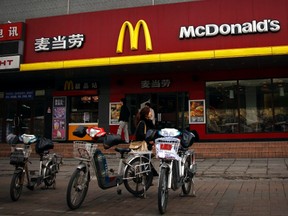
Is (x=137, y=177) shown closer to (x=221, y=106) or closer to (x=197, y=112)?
(x=197, y=112)

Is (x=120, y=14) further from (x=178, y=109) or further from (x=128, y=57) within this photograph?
(x=178, y=109)

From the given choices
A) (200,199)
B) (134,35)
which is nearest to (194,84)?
(134,35)

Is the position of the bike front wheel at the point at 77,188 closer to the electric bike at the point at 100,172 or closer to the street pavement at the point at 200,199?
the electric bike at the point at 100,172

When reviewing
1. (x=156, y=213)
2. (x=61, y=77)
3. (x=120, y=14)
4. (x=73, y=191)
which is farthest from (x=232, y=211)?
(x=61, y=77)

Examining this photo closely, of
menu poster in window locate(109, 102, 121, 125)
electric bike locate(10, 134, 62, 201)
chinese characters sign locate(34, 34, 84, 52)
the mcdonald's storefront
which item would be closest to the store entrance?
the mcdonald's storefront

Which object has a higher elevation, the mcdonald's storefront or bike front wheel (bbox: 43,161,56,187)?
the mcdonald's storefront

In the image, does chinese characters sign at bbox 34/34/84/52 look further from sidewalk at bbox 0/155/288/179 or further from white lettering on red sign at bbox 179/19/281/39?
sidewalk at bbox 0/155/288/179

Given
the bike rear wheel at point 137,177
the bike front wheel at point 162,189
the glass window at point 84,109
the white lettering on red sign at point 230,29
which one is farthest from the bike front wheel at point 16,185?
the glass window at point 84,109

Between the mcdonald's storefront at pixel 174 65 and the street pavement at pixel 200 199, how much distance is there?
18.0 feet

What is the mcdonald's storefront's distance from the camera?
1402 centimetres

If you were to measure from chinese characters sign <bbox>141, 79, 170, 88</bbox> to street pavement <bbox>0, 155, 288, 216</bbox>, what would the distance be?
22.9ft

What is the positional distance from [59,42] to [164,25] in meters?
4.73

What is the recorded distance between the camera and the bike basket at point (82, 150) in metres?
6.33

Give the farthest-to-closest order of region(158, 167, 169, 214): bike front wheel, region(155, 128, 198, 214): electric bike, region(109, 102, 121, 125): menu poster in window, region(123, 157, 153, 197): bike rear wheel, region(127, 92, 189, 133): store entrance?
region(109, 102, 121, 125): menu poster in window, region(127, 92, 189, 133): store entrance, region(123, 157, 153, 197): bike rear wheel, region(155, 128, 198, 214): electric bike, region(158, 167, 169, 214): bike front wheel
